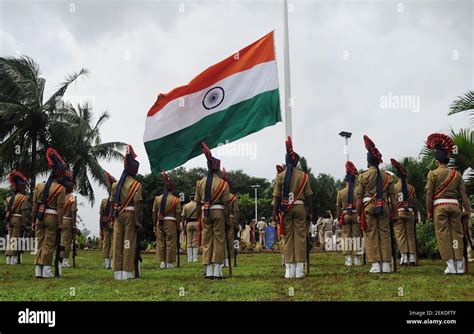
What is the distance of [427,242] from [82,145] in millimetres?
20693

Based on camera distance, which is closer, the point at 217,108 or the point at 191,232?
the point at 217,108

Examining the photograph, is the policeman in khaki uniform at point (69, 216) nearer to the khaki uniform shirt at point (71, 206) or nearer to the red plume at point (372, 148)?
the khaki uniform shirt at point (71, 206)

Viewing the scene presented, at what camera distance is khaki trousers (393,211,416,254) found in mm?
13336

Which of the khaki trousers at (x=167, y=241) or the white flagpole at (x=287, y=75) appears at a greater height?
the white flagpole at (x=287, y=75)

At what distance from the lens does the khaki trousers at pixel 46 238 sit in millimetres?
11422

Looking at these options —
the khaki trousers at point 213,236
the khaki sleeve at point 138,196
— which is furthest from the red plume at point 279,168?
the khaki sleeve at point 138,196

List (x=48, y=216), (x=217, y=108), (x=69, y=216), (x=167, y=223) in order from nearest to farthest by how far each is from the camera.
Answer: (x=48, y=216)
(x=217, y=108)
(x=69, y=216)
(x=167, y=223)

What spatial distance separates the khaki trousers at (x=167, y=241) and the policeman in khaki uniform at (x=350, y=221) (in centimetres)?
471

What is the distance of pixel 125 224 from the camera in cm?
1075

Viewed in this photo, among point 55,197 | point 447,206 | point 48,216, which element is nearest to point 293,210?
point 447,206

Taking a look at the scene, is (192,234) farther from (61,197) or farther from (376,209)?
(376,209)

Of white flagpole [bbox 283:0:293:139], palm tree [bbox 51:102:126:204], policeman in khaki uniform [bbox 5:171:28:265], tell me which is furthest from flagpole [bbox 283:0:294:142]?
palm tree [bbox 51:102:126:204]

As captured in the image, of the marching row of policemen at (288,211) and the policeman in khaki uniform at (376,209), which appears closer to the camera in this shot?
the marching row of policemen at (288,211)
